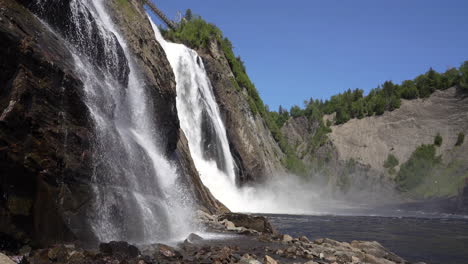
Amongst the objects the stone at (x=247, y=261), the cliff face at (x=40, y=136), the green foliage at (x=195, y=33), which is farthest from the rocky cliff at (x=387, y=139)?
the cliff face at (x=40, y=136)

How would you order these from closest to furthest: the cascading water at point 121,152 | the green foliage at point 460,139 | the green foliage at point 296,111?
1. the cascading water at point 121,152
2. the green foliage at point 460,139
3. the green foliage at point 296,111

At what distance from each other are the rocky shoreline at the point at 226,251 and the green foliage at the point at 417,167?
167 feet

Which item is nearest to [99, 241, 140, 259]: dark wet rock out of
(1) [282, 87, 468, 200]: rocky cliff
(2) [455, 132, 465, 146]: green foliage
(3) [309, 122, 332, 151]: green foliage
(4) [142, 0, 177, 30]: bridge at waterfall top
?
(4) [142, 0, 177, 30]: bridge at waterfall top

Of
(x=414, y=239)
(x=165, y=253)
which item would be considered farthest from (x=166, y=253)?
(x=414, y=239)

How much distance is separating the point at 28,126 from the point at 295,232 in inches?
549

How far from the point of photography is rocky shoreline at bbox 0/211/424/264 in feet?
25.0

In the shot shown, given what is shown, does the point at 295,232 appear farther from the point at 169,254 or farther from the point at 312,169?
the point at 312,169

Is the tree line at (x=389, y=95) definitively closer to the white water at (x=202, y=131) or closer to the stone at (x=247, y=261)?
the white water at (x=202, y=131)

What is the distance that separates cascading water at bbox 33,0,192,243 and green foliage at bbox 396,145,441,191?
173 feet

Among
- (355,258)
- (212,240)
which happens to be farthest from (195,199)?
(355,258)

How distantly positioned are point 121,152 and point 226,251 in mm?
4703

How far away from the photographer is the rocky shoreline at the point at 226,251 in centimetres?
762

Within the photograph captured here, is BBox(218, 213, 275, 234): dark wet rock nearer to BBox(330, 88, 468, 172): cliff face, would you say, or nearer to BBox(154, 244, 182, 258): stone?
BBox(154, 244, 182, 258): stone

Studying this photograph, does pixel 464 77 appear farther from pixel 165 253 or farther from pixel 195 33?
pixel 165 253
